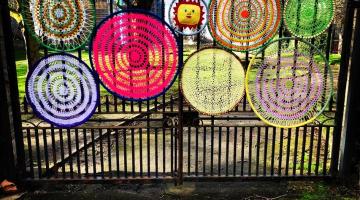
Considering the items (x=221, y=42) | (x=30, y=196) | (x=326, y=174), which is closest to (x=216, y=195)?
(x=326, y=174)

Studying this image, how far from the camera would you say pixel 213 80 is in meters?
4.22

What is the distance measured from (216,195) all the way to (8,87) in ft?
9.54

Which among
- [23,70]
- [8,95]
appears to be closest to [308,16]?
[8,95]

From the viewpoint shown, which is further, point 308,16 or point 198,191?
point 198,191

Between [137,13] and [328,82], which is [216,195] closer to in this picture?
[328,82]

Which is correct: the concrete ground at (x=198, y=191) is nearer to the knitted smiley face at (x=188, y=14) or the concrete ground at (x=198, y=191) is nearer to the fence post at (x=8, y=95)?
the fence post at (x=8, y=95)

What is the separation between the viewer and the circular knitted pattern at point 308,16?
4.07 meters

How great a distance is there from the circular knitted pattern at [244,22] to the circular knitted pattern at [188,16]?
135 millimetres

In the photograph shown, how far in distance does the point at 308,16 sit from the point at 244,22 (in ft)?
2.52

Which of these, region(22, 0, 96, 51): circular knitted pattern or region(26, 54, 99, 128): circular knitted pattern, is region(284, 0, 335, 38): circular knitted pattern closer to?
region(22, 0, 96, 51): circular knitted pattern

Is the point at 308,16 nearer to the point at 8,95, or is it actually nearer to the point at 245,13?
the point at 245,13

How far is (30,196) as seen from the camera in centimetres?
432

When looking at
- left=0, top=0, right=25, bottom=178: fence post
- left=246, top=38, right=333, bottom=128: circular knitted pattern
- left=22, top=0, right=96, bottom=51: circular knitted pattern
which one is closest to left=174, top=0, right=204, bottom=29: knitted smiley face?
left=246, top=38, right=333, bottom=128: circular knitted pattern

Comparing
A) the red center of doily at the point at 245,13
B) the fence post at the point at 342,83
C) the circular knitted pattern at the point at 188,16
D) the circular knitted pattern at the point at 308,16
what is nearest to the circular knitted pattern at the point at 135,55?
the circular knitted pattern at the point at 188,16
